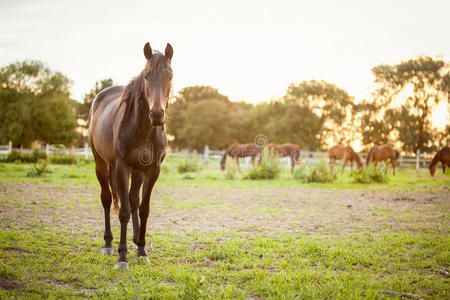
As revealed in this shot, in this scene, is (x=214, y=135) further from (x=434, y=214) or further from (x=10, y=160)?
(x=434, y=214)

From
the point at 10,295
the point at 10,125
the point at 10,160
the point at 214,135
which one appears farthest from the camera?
the point at 214,135

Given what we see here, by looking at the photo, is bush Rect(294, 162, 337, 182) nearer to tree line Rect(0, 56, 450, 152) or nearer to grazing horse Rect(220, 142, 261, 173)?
grazing horse Rect(220, 142, 261, 173)

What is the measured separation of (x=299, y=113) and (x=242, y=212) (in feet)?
115

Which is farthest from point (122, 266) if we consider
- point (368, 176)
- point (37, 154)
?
point (37, 154)

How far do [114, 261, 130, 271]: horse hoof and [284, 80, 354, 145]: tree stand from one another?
37.5m

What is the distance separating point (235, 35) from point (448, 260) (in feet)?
58.3

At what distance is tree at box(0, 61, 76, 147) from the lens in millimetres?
31016

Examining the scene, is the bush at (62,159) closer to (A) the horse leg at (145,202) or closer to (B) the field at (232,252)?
(B) the field at (232,252)

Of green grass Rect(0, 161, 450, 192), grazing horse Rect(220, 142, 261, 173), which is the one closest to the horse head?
green grass Rect(0, 161, 450, 192)

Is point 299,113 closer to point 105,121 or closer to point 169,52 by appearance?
point 105,121

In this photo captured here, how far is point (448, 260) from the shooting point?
338cm

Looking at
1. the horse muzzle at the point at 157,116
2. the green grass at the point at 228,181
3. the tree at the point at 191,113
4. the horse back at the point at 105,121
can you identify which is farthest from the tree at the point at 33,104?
the horse muzzle at the point at 157,116

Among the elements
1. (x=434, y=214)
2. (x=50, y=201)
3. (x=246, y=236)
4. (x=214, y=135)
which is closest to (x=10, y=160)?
(x=50, y=201)

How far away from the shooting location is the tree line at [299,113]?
28.1m
